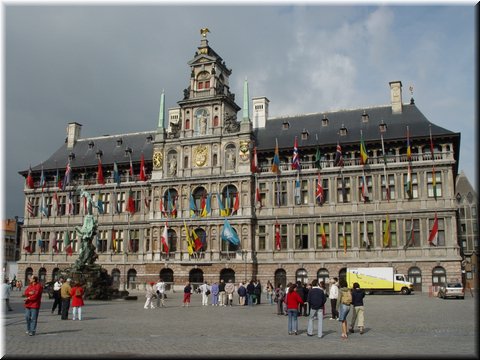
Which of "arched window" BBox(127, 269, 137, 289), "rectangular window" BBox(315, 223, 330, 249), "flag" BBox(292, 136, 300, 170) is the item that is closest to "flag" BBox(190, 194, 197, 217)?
"arched window" BBox(127, 269, 137, 289)

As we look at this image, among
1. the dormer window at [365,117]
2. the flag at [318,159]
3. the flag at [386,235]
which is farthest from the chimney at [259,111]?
the flag at [386,235]

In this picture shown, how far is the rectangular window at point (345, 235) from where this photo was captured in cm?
5316

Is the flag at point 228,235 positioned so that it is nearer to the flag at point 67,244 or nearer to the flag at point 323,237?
the flag at point 323,237

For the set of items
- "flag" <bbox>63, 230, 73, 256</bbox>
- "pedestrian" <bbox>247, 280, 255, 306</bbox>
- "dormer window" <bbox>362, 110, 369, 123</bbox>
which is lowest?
"pedestrian" <bbox>247, 280, 255, 306</bbox>

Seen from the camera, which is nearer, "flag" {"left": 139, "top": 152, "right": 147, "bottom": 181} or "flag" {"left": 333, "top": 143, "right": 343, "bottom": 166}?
"flag" {"left": 333, "top": 143, "right": 343, "bottom": 166}

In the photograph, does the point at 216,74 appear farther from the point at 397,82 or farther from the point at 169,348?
the point at 169,348

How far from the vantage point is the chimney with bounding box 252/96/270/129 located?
203ft

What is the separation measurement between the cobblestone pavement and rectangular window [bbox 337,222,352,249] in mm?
27406

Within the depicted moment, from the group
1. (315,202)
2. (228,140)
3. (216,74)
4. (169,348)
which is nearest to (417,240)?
(315,202)

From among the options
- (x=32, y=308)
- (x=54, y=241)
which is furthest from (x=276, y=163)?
(x=32, y=308)

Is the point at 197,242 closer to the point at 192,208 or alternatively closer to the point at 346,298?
the point at 192,208

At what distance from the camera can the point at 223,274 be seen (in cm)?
5628

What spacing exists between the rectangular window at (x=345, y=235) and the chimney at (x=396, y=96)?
13.1 metres

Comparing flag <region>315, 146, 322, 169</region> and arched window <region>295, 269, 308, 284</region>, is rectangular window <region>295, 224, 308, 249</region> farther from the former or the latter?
flag <region>315, 146, 322, 169</region>
